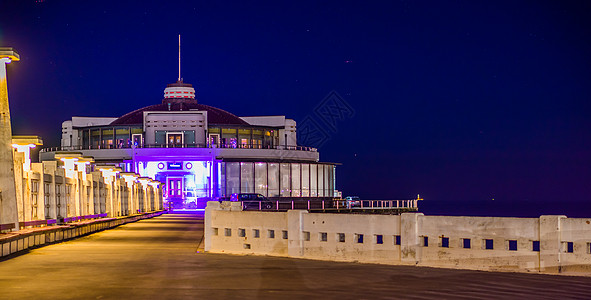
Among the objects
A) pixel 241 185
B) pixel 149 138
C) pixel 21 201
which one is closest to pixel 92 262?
pixel 21 201

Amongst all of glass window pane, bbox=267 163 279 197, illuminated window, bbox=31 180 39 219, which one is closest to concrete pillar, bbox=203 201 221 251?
illuminated window, bbox=31 180 39 219

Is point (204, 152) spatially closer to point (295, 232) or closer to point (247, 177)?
point (247, 177)

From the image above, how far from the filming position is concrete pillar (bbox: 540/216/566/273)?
53.0ft

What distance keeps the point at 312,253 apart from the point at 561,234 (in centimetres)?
696

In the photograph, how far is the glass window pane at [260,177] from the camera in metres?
114

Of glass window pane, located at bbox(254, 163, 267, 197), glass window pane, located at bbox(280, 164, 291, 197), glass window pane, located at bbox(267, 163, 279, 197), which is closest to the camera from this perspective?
glass window pane, located at bbox(254, 163, 267, 197)

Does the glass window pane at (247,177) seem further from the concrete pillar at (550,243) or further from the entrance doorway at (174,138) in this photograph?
the concrete pillar at (550,243)

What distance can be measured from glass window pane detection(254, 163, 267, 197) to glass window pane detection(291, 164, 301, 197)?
14.6 feet

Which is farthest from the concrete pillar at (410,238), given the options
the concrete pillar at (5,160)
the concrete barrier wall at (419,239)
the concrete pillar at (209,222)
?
the concrete pillar at (5,160)

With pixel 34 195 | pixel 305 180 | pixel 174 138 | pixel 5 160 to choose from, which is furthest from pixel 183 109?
pixel 5 160

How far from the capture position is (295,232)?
21.2 m

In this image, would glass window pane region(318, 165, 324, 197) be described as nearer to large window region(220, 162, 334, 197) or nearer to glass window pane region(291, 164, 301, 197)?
large window region(220, 162, 334, 197)

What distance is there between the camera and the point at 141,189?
7344 centimetres

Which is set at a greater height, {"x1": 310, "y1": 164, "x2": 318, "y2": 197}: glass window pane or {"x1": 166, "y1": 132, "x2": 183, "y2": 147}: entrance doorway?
{"x1": 166, "y1": 132, "x2": 183, "y2": 147}: entrance doorway
